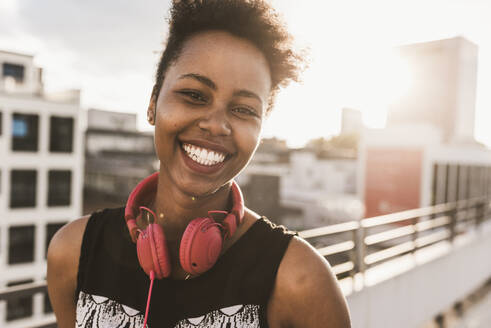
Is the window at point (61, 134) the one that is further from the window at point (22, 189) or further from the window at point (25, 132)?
the window at point (22, 189)

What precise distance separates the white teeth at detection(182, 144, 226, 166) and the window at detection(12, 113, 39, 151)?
25.1 m

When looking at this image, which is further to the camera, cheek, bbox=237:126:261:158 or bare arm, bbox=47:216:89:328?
bare arm, bbox=47:216:89:328

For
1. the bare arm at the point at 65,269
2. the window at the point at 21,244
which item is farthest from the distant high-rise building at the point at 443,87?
the window at the point at 21,244

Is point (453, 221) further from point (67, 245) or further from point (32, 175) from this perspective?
point (32, 175)

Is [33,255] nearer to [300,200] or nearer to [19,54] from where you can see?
[19,54]

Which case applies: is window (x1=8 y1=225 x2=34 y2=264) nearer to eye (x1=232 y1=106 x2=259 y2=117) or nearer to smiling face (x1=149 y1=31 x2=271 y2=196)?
smiling face (x1=149 y1=31 x2=271 y2=196)

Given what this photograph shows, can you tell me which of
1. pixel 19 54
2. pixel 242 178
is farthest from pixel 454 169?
pixel 19 54

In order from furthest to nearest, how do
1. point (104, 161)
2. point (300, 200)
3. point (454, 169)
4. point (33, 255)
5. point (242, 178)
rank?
point (104, 161), point (300, 200), point (242, 178), point (33, 255), point (454, 169)

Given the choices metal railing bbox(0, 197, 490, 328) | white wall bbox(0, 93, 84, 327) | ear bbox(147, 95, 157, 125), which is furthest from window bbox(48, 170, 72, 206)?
ear bbox(147, 95, 157, 125)

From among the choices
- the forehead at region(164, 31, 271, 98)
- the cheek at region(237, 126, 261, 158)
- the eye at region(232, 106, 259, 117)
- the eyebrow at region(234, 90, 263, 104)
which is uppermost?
the forehead at region(164, 31, 271, 98)

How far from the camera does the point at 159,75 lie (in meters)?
1.34

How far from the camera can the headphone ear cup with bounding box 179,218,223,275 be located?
1056 mm

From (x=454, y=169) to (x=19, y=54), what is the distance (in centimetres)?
2787

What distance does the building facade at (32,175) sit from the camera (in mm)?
22078
